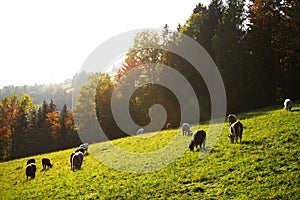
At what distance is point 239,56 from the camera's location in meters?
48.0

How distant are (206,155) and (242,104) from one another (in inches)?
1152

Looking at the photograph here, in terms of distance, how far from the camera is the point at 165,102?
51.2 m

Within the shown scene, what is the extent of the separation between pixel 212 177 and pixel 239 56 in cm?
3578

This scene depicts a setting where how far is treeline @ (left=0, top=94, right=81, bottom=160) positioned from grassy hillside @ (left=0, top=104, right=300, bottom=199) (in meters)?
47.2

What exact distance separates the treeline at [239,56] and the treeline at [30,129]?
28.8 m

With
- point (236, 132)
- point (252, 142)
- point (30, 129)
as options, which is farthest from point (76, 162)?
point (30, 129)

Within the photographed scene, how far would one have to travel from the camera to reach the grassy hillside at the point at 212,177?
45.5 feet

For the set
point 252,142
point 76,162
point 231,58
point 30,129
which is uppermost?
point 231,58

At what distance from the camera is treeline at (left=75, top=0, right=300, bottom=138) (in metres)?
46.4

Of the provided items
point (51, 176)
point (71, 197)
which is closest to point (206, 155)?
point (71, 197)

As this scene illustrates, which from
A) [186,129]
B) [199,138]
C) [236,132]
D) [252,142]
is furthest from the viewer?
[186,129]

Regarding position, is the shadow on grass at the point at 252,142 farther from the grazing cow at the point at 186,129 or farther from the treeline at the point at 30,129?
→ the treeline at the point at 30,129

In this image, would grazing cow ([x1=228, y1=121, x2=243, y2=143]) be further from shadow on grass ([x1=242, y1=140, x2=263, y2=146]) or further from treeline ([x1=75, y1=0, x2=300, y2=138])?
treeline ([x1=75, y1=0, x2=300, y2=138])

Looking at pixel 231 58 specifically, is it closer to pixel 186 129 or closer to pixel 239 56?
pixel 239 56
